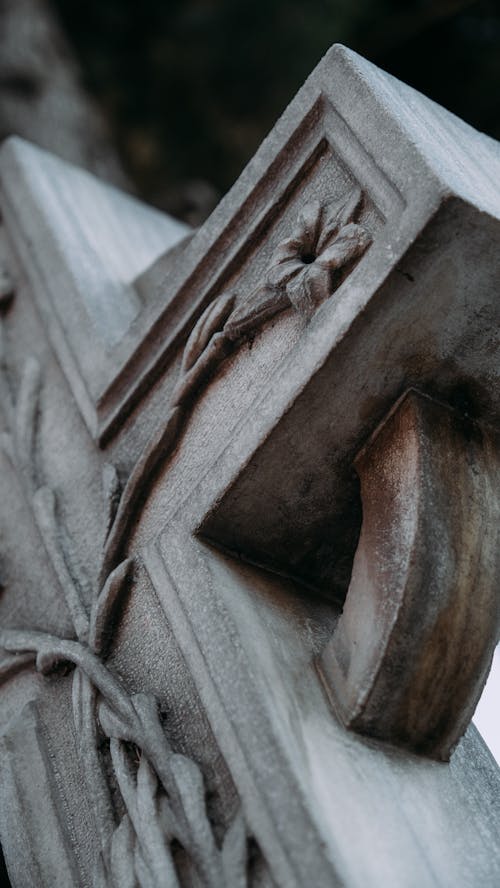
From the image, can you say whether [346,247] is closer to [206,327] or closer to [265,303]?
[265,303]

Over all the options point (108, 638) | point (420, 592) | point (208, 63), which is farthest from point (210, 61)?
point (420, 592)

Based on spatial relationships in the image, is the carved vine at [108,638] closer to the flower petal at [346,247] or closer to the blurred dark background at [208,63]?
the flower petal at [346,247]

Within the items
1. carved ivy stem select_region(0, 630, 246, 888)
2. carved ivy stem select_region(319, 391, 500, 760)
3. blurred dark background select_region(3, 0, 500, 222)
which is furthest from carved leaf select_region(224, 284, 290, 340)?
blurred dark background select_region(3, 0, 500, 222)

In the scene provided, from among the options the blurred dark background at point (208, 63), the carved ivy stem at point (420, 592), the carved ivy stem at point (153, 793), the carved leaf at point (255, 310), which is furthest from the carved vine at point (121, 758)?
the blurred dark background at point (208, 63)

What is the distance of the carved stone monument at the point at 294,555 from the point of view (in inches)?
45.6

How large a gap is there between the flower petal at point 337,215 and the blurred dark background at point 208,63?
2380 mm

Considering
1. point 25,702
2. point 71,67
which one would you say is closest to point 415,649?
point 25,702

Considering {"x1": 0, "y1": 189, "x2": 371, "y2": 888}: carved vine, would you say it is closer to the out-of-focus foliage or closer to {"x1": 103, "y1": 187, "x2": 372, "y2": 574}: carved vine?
{"x1": 103, "y1": 187, "x2": 372, "y2": 574}: carved vine

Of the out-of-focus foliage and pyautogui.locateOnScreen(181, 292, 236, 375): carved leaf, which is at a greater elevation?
the out-of-focus foliage

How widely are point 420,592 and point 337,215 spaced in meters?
0.53

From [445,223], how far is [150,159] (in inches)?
121

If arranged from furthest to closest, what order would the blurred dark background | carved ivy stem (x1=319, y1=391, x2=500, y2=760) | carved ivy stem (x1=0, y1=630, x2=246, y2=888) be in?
1. the blurred dark background
2. carved ivy stem (x1=319, y1=391, x2=500, y2=760)
3. carved ivy stem (x1=0, y1=630, x2=246, y2=888)

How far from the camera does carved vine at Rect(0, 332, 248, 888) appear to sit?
3.68 ft

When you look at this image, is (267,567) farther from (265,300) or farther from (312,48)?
(312,48)
